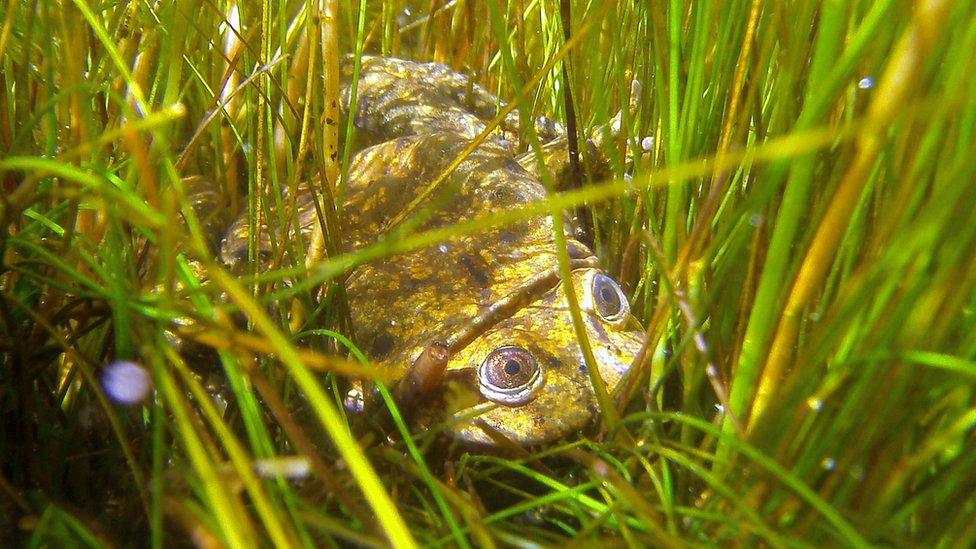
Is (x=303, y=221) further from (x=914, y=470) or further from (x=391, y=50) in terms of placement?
(x=914, y=470)

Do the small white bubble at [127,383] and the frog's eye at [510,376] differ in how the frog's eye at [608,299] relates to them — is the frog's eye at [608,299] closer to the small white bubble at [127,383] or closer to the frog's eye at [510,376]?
the frog's eye at [510,376]

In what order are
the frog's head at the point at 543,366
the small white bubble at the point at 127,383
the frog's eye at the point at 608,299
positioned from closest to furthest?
1. the small white bubble at the point at 127,383
2. the frog's head at the point at 543,366
3. the frog's eye at the point at 608,299

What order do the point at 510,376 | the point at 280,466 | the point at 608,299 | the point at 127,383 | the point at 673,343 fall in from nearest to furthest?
the point at 280,466 < the point at 127,383 < the point at 673,343 < the point at 510,376 < the point at 608,299

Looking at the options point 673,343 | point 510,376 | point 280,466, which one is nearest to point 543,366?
point 510,376

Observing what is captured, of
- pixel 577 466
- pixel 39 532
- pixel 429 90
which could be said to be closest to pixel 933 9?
pixel 577 466

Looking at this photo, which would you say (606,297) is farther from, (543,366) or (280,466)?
(280,466)

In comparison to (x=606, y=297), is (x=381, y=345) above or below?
below

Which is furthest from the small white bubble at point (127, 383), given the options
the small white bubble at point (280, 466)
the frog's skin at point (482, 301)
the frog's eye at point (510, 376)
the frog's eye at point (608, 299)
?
the frog's eye at point (608, 299)
